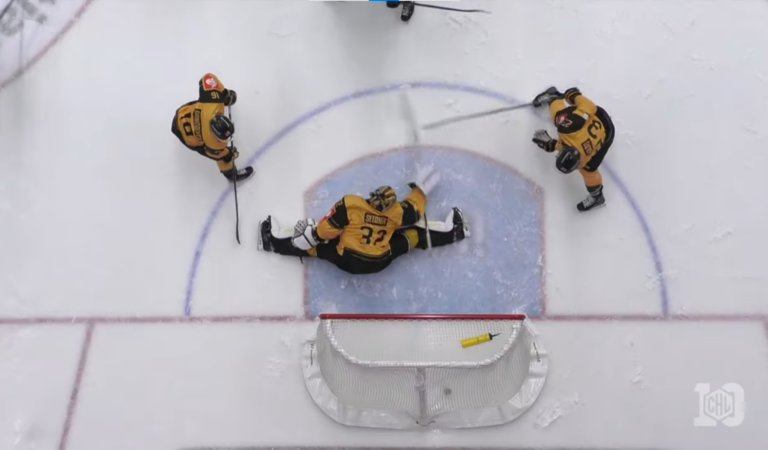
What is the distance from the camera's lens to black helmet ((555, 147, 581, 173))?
9.43 ft

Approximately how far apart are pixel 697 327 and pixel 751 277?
1.25 ft

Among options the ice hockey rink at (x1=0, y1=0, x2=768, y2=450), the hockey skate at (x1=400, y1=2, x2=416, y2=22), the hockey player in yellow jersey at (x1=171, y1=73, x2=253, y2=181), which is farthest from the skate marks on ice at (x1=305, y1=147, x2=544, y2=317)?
the hockey skate at (x1=400, y1=2, x2=416, y2=22)

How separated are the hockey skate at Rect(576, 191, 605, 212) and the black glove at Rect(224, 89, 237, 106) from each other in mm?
1819

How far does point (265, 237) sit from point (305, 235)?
10.8 inches

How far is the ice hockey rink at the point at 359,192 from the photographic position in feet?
10.3

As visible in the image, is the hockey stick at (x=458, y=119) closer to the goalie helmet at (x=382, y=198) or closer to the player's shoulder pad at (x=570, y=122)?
the player's shoulder pad at (x=570, y=122)

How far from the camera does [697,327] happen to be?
3.17 m

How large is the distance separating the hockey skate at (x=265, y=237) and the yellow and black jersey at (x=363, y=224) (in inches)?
12.9

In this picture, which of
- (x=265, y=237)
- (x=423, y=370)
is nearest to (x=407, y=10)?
(x=265, y=237)

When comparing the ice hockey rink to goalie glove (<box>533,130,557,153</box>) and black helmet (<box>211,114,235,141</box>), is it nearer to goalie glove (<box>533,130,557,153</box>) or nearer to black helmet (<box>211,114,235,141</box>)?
goalie glove (<box>533,130,557,153</box>)

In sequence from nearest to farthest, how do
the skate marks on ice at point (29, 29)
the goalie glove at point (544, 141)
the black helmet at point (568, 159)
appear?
1. the black helmet at point (568, 159)
2. the goalie glove at point (544, 141)
3. the skate marks on ice at point (29, 29)

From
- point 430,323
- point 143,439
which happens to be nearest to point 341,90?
point 430,323

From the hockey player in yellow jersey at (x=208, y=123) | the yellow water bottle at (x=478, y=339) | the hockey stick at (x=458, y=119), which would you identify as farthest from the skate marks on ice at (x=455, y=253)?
the hockey player in yellow jersey at (x=208, y=123)

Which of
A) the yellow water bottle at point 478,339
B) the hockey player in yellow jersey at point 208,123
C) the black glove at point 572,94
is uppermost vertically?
the black glove at point 572,94
